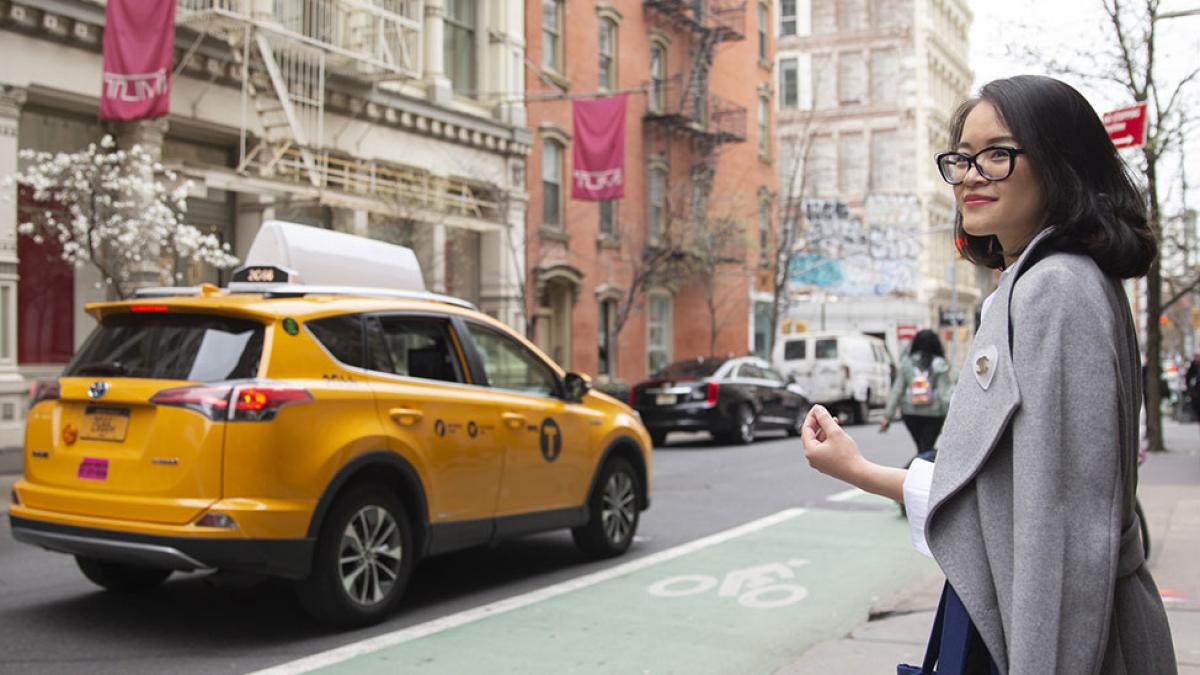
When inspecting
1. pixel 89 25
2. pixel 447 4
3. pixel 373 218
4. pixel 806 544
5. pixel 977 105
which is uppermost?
pixel 447 4

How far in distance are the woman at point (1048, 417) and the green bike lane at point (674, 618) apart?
4030mm

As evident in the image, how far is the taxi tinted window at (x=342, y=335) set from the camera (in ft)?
21.8

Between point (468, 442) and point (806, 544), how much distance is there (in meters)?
3.73

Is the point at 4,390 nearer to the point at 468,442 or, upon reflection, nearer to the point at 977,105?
the point at 468,442

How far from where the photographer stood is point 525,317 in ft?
81.4

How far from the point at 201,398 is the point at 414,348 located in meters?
1.59

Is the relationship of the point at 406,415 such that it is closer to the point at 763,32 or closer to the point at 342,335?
the point at 342,335

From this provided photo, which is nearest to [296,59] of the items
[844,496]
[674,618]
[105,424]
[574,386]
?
[844,496]

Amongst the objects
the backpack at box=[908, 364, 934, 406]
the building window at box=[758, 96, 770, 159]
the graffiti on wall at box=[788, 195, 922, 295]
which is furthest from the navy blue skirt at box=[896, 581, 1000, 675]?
the graffiti on wall at box=[788, 195, 922, 295]

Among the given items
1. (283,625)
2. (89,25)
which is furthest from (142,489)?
(89,25)

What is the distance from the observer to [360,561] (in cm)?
662

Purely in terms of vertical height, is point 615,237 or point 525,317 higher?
point 615,237

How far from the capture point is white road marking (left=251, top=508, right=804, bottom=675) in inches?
231

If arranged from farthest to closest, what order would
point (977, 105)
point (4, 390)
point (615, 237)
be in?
point (615, 237) → point (4, 390) → point (977, 105)
